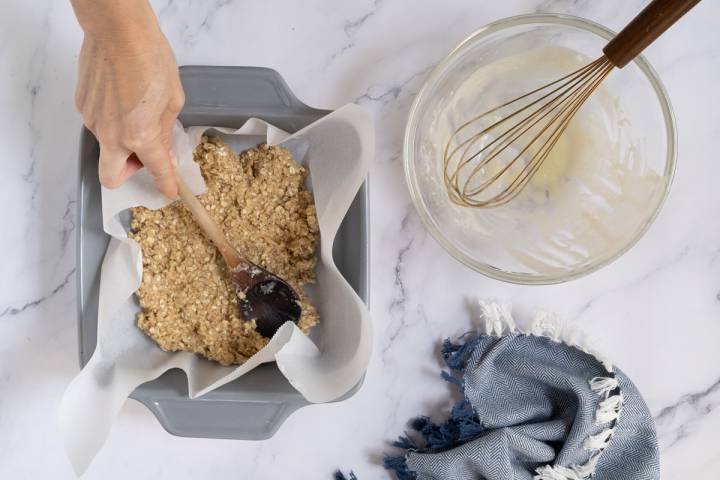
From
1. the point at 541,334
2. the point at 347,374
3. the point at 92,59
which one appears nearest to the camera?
Answer: the point at 92,59

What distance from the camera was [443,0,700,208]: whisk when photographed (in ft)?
2.74

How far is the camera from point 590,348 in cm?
91

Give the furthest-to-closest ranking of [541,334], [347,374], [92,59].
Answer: [541,334] → [347,374] → [92,59]

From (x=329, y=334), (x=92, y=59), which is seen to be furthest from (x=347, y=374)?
(x=92, y=59)

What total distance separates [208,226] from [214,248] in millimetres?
58

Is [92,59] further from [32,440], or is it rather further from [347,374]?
[32,440]

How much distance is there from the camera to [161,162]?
2.32 ft

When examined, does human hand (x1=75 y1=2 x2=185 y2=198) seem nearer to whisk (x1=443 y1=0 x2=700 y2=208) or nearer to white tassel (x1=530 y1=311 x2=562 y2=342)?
whisk (x1=443 y1=0 x2=700 y2=208)

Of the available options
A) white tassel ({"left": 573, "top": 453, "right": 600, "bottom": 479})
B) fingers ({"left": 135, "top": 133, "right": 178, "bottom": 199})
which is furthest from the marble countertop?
fingers ({"left": 135, "top": 133, "right": 178, "bottom": 199})

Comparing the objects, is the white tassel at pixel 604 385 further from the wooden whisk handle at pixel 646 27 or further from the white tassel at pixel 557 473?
the wooden whisk handle at pixel 646 27

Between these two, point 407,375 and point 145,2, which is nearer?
point 145,2

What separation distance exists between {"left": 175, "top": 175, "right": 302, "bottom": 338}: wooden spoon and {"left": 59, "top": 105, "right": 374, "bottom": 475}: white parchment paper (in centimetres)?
4

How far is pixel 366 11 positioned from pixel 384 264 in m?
0.31

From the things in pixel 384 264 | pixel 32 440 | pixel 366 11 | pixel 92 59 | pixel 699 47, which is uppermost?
pixel 699 47
